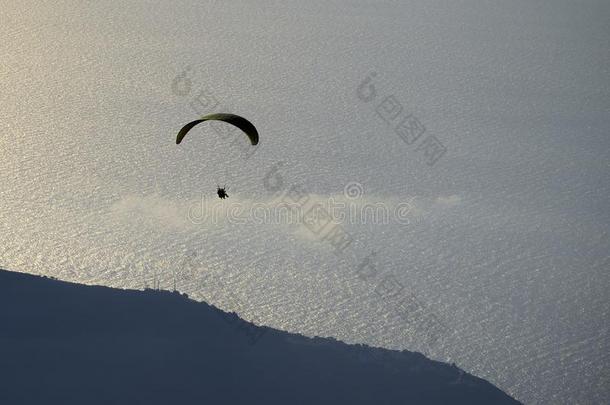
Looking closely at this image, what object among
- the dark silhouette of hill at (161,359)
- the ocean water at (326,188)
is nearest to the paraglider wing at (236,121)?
the dark silhouette of hill at (161,359)

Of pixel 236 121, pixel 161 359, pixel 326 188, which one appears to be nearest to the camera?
pixel 236 121

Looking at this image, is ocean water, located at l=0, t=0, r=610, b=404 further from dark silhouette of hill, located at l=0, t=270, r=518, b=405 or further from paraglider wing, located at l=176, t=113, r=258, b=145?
paraglider wing, located at l=176, t=113, r=258, b=145

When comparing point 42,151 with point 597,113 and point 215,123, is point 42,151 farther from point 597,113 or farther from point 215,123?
point 597,113

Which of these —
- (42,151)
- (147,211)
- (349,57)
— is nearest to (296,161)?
(147,211)

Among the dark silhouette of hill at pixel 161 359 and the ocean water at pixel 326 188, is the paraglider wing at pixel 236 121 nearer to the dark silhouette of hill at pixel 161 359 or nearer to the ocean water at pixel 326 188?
the dark silhouette of hill at pixel 161 359

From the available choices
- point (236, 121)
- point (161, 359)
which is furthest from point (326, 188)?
point (236, 121)

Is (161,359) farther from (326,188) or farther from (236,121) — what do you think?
(326,188)
